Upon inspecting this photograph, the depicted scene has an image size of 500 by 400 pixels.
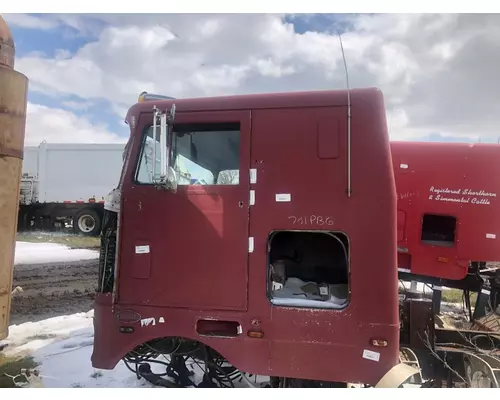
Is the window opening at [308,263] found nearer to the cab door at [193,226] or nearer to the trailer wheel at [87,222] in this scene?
the cab door at [193,226]

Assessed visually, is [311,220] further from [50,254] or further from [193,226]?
[50,254]

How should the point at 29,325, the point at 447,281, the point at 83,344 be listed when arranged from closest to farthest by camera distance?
the point at 447,281
the point at 83,344
the point at 29,325

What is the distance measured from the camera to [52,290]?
6617mm

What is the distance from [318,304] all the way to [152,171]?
133cm

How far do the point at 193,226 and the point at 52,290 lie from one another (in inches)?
208

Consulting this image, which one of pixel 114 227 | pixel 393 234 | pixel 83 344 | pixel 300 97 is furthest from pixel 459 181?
pixel 83 344

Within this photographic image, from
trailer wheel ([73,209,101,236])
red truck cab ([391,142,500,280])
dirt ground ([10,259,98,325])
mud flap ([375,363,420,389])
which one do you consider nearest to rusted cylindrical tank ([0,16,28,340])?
mud flap ([375,363,420,389])

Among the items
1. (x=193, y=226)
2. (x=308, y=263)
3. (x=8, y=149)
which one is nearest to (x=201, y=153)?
(x=193, y=226)

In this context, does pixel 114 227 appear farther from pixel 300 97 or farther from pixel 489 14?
pixel 489 14

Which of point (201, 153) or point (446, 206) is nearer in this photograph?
point (201, 153)

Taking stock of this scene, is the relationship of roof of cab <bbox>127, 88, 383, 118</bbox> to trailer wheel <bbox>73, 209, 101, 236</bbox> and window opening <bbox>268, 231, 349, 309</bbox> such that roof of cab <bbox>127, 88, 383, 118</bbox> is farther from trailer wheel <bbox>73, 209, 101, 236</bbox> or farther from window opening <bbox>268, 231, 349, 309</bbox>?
trailer wheel <bbox>73, 209, 101, 236</bbox>

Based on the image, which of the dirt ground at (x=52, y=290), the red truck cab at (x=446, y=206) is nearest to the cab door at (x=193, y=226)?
the red truck cab at (x=446, y=206)

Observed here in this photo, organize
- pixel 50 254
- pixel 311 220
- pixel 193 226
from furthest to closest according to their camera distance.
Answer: pixel 50 254, pixel 193 226, pixel 311 220

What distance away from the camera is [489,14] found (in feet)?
9.25
